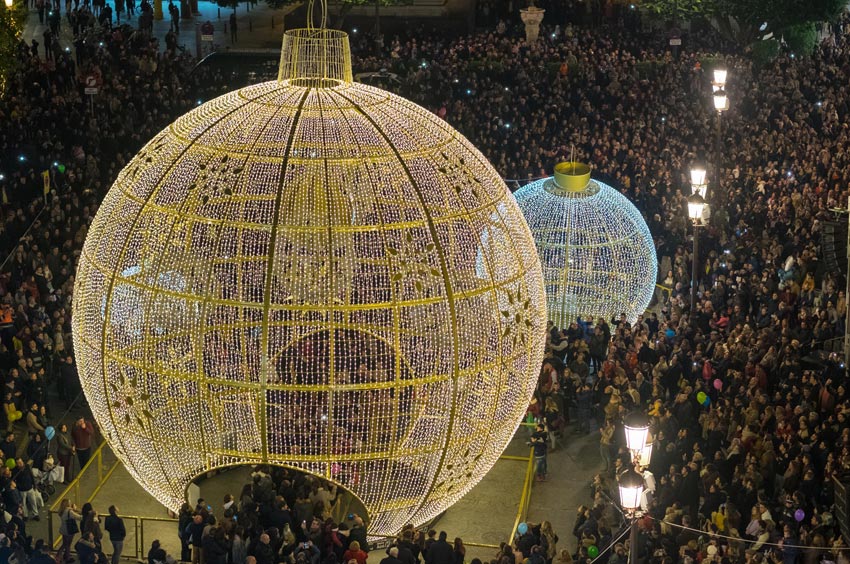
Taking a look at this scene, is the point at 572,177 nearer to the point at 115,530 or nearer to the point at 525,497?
the point at 525,497

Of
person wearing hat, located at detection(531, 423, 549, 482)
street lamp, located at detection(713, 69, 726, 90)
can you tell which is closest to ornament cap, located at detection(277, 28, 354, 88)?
person wearing hat, located at detection(531, 423, 549, 482)

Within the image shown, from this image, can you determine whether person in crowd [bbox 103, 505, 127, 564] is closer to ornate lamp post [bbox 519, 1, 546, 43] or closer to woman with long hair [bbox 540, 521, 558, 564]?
woman with long hair [bbox 540, 521, 558, 564]

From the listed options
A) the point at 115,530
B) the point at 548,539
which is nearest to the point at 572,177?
the point at 548,539

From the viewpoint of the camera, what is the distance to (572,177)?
34.4 m

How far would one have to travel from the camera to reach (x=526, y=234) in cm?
2653

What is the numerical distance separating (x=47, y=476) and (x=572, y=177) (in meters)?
12.0

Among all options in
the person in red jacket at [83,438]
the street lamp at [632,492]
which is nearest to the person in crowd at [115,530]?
the person in red jacket at [83,438]

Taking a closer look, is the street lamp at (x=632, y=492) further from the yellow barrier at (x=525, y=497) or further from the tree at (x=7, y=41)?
the tree at (x=7, y=41)

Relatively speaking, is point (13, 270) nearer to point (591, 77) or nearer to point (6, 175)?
point (6, 175)

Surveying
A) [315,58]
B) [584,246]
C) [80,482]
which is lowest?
[80,482]

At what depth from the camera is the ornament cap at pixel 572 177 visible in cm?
3447

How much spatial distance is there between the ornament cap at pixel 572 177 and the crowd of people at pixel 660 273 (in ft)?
9.12

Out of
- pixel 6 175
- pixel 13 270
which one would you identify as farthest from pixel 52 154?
pixel 13 270

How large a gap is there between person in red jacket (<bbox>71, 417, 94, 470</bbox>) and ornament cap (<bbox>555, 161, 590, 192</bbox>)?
10638 mm
